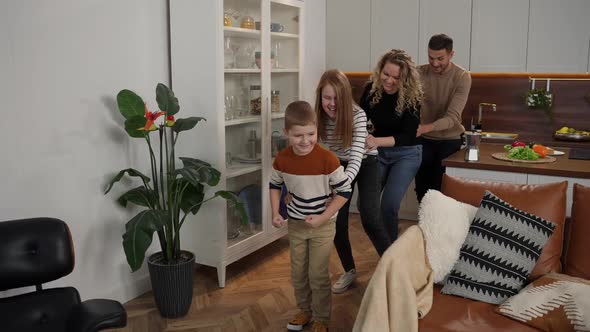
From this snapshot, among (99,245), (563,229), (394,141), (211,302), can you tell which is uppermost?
(394,141)

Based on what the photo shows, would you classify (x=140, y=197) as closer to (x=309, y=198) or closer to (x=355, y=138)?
(x=309, y=198)

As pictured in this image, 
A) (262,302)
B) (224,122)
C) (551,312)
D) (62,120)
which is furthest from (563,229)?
(62,120)

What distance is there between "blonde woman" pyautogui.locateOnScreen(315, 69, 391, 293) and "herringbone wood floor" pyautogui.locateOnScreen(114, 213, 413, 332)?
12.0 inches

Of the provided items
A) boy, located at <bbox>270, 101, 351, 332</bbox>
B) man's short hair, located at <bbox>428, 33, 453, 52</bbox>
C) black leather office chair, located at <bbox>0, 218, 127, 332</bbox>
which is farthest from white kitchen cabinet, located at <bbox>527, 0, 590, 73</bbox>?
black leather office chair, located at <bbox>0, 218, 127, 332</bbox>

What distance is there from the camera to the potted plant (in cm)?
283

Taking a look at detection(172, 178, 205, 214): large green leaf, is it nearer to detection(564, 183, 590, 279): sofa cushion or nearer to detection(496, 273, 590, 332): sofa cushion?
detection(496, 273, 590, 332): sofa cushion

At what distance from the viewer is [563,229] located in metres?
2.36

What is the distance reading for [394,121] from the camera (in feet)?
10.5

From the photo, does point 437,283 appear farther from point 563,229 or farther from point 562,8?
point 562,8

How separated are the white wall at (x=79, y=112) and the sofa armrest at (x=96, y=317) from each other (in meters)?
0.87

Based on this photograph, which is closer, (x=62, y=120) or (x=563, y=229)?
(x=563, y=229)

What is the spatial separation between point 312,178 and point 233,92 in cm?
121

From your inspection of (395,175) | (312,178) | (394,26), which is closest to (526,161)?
(395,175)

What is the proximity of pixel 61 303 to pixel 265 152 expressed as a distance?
1.82 m
